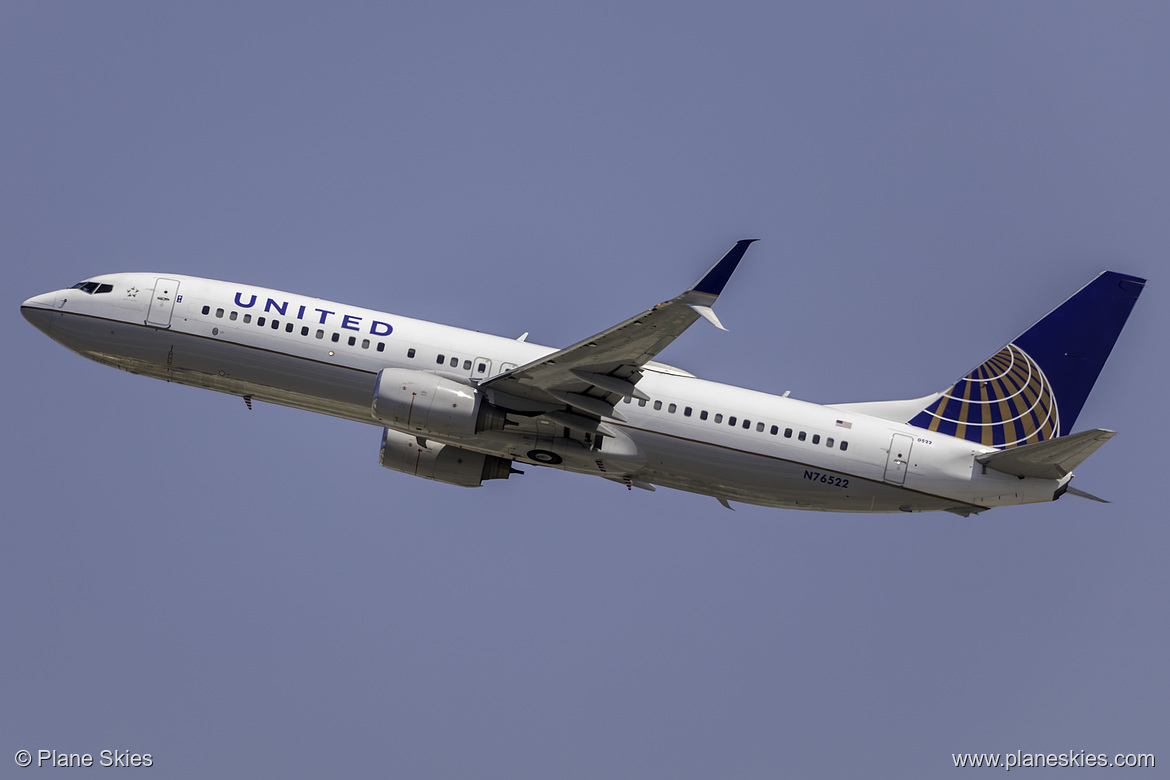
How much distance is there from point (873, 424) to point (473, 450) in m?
12.6

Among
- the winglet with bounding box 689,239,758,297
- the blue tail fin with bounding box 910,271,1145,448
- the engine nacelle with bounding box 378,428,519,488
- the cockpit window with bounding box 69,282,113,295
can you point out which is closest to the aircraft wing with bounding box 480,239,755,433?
the winglet with bounding box 689,239,758,297

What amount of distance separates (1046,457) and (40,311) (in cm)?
3111

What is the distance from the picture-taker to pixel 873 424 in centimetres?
3853

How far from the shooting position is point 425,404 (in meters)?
35.3

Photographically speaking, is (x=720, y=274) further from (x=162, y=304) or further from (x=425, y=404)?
(x=162, y=304)

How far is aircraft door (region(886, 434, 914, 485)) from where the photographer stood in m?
37.8

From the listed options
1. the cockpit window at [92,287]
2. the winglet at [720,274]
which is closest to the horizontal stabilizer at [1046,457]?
the winglet at [720,274]

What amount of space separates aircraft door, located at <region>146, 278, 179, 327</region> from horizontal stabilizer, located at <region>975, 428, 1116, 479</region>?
25.2m

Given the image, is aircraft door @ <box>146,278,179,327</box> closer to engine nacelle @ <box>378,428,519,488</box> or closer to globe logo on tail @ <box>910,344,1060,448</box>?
engine nacelle @ <box>378,428,519,488</box>

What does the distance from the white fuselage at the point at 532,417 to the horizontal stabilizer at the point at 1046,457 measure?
1.17 ft

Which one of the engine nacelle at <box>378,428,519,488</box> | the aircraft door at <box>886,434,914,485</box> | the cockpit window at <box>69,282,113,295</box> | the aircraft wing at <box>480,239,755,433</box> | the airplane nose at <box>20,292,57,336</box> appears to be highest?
the cockpit window at <box>69,282,113,295</box>

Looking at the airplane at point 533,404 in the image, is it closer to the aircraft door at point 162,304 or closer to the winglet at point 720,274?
the aircraft door at point 162,304

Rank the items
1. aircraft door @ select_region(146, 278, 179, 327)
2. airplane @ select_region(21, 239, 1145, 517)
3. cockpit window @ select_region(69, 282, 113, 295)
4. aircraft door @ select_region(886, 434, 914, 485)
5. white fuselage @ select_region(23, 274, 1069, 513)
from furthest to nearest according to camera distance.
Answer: cockpit window @ select_region(69, 282, 113, 295) < aircraft door @ select_region(146, 278, 179, 327) < aircraft door @ select_region(886, 434, 914, 485) < white fuselage @ select_region(23, 274, 1069, 513) < airplane @ select_region(21, 239, 1145, 517)

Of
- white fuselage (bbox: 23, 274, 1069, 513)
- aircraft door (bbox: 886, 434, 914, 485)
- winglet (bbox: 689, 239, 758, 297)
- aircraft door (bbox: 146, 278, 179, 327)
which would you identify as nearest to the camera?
winglet (bbox: 689, 239, 758, 297)
